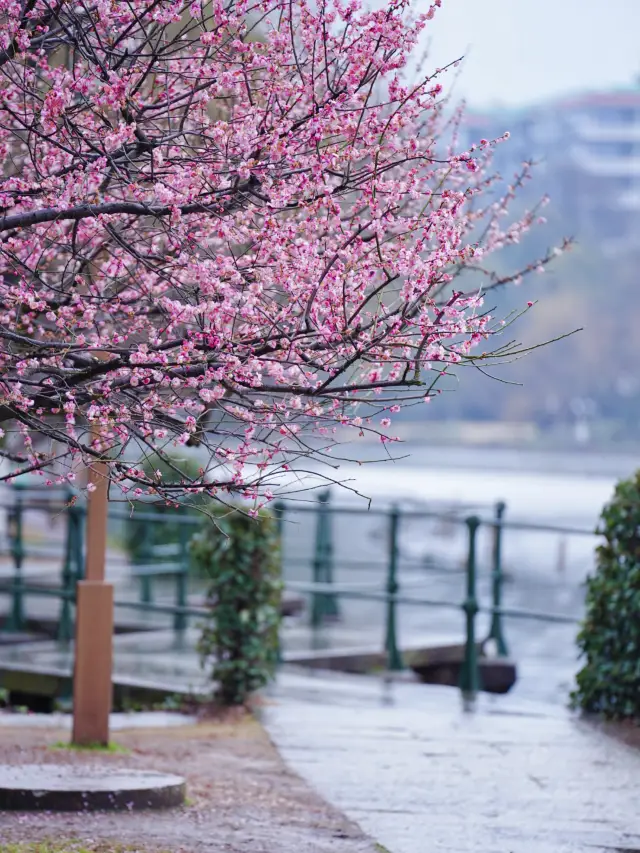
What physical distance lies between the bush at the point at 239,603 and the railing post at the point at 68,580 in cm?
144

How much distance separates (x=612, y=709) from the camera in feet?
A: 25.5

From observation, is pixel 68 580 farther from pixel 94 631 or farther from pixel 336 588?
pixel 94 631

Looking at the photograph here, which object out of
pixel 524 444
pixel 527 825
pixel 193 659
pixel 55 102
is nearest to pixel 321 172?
pixel 55 102

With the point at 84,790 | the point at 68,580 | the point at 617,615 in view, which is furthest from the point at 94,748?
the point at 68,580

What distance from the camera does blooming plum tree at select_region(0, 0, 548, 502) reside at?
381 cm

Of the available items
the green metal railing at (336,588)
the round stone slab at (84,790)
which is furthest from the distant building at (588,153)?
the round stone slab at (84,790)

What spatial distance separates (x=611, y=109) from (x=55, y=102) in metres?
122

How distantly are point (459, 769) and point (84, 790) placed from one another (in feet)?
6.85

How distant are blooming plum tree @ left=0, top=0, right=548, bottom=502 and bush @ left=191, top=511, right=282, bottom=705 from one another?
3830 millimetres

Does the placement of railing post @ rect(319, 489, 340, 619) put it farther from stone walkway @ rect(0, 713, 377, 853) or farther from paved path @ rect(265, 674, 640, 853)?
stone walkway @ rect(0, 713, 377, 853)

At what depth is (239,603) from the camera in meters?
8.29

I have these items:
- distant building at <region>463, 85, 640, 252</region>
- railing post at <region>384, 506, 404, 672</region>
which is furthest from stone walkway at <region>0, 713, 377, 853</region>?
distant building at <region>463, 85, 640, 252</region>

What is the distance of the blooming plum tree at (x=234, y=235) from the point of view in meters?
3.81

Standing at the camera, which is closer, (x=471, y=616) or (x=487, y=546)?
(x=471, y=616)
